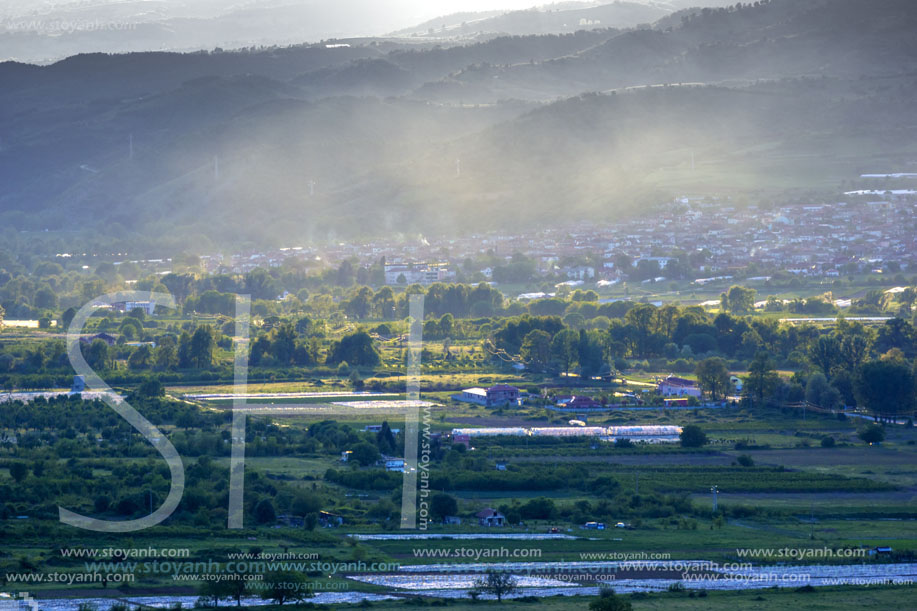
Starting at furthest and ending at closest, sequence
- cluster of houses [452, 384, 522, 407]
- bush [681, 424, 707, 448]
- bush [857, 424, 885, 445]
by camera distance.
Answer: cluster of houses [452, 384, 522, 407] < bush [857, 424, 885, 445] < bush [681, 424, 707, 448]

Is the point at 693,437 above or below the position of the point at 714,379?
below

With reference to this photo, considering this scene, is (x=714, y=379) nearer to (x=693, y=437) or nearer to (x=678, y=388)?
(x=678, y=388)

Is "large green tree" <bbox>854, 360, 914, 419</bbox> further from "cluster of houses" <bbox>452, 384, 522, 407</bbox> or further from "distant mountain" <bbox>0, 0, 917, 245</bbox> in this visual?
"distant mountain" <bbox>0, 0, 917, 245</bbox>

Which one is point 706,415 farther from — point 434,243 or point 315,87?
point 315,87

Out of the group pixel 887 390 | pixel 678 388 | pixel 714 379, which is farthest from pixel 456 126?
pixel 887 390

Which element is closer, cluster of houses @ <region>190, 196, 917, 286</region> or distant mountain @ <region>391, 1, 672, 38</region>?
cluster of houses @ <region>190, 196, 917, 286</region>

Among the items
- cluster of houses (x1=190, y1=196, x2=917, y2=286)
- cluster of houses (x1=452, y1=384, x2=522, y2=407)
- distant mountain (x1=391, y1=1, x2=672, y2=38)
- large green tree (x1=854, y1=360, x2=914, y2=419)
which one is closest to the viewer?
large green tree (x1=854, y1=360, x2=914, y2=419)

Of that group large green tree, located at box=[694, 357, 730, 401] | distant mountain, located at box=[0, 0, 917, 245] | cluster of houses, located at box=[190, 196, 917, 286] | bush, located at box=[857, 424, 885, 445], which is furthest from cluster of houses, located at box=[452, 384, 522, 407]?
distant mountain, located at box=[0, 0, 917, 245]

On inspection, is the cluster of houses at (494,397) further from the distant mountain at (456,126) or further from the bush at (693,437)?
the distant mountain at (456,126)

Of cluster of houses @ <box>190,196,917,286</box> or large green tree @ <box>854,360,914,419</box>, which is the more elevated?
cluster of houses @ <box>190,196,917,286</box>
